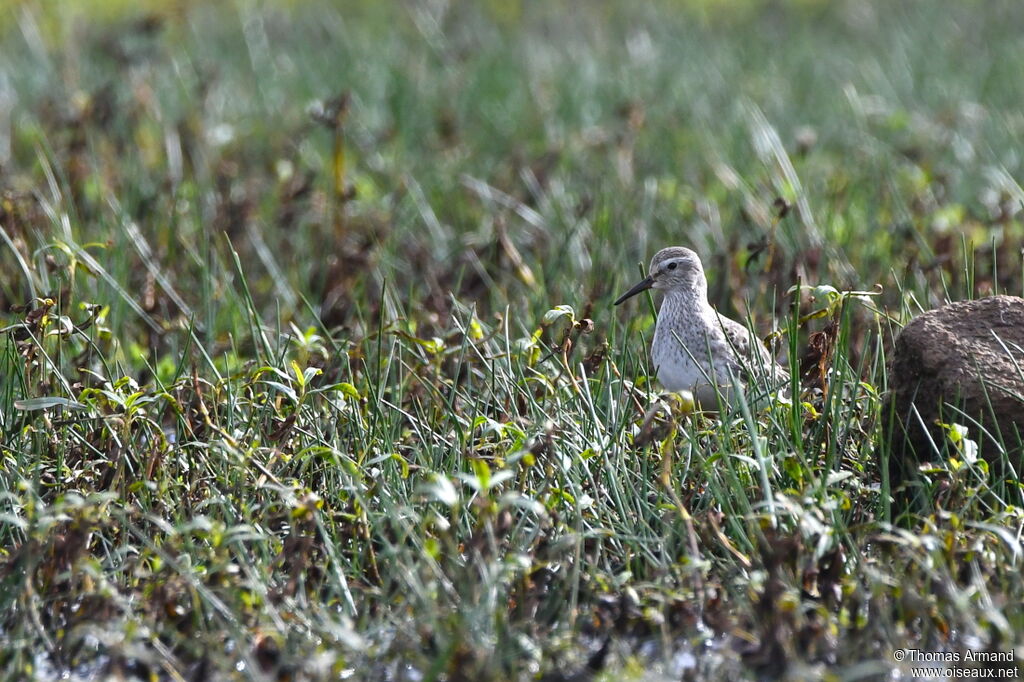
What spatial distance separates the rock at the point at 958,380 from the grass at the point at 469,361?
10 cm

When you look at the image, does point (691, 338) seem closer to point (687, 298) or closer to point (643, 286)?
point (687, 298)

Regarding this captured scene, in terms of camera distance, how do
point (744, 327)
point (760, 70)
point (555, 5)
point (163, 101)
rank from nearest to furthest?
point (744, 327) < point (163, 101) < point (760, 70) < point (555, 5)

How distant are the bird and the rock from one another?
48cm

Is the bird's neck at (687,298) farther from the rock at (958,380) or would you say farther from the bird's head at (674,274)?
the rock at (958,380)

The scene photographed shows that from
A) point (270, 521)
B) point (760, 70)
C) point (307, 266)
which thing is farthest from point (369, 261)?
point (760, 70)

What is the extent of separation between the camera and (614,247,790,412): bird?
4.48 m

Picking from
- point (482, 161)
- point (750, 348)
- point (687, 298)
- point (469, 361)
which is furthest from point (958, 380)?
point (482, 161)

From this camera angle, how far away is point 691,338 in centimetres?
468

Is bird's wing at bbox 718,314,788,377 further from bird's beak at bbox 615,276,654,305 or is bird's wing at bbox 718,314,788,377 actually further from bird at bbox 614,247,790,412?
bird's beak at bbox 615,276,654,305

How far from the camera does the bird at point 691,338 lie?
448 centimetres

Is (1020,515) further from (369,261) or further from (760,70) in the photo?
(760,70)

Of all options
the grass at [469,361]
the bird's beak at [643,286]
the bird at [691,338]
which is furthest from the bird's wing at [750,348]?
the bird's beak at [643,286]

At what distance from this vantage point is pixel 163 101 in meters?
8.66

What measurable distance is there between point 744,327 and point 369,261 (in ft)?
5.71
